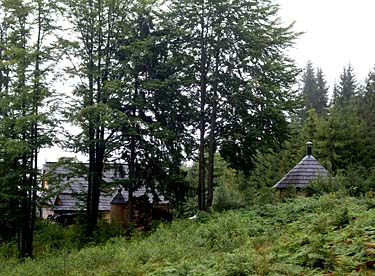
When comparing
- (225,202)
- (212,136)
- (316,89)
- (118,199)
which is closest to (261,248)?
(225,202)

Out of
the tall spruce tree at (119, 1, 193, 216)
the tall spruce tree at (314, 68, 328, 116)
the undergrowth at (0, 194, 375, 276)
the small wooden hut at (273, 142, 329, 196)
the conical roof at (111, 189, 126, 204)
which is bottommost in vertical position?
the undergrowth at (0, 194, 375, 276)

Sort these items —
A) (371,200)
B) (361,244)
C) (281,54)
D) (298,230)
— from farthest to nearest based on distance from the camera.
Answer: (281,54), (371,200), (298,230), (361,244)

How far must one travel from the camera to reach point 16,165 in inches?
714

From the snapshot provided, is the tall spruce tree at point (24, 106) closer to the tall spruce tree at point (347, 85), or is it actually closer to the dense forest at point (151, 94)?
the dense forest at point (151, 94)

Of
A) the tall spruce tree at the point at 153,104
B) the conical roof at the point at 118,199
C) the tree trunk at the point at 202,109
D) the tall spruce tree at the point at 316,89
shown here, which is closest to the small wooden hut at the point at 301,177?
the tree trunk at the point at 202,109

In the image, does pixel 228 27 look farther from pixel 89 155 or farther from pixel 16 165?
pixel 16 165

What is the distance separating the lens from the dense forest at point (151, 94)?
18.0 meters

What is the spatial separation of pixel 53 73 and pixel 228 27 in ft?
22.8

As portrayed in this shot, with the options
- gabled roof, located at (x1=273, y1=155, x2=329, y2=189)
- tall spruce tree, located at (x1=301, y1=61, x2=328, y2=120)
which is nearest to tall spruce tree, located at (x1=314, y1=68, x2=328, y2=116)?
tall spruce tree, located at (x1=301, y1=61, x2=328, y2=120)

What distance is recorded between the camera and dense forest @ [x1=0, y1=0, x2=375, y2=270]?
18.0m

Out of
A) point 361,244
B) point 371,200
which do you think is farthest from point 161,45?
point 361,244

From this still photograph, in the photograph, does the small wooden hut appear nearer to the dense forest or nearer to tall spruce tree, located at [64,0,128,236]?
the dense forest

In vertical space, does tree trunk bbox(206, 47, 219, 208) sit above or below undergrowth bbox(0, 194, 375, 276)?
above

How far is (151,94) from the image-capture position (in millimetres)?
19078
